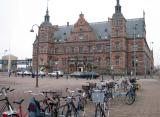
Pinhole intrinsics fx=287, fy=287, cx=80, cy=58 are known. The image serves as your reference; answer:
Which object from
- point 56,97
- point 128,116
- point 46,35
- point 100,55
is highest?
point 46,35

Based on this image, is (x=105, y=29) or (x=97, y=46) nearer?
(x=97, y=46)

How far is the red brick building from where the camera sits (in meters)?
84.9

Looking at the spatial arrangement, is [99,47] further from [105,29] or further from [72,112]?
[72,112]

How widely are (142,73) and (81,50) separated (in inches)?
853

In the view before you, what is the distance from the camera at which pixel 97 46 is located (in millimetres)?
91812

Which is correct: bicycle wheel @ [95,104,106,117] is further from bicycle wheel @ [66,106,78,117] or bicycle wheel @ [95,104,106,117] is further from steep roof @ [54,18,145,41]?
steep roof @ [54,18,145,41]

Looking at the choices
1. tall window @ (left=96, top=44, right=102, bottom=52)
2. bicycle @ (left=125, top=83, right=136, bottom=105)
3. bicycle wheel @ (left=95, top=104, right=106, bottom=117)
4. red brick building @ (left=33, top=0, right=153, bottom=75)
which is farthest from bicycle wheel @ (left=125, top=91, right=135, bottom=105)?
tall window @ (left=96, top=44, right=102, bottom=52)

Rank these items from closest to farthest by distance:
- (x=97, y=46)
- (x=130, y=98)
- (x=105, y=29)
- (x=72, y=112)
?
(x=72, y=112) < (x=130, y=98) < (x=97, y=46) < (x=105, y=29)

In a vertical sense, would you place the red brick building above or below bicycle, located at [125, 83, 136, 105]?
above

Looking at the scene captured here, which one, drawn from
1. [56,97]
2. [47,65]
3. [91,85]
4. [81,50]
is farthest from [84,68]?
[56,97]

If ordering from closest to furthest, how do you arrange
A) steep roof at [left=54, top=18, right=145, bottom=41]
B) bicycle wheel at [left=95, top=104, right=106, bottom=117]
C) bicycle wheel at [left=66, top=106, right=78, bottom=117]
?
bicycle wheel at [left=66, top=106, right=78, bottom=117] → bicycle wheel at [left=95, top=104, right=106, bottom=117] → steep roof at [left=54, top=18, right=145, bottom=41]

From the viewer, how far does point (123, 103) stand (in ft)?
56.7

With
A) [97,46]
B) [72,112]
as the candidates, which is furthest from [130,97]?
[97,46]

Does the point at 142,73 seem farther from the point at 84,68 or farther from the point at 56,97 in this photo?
the point at 56,97
